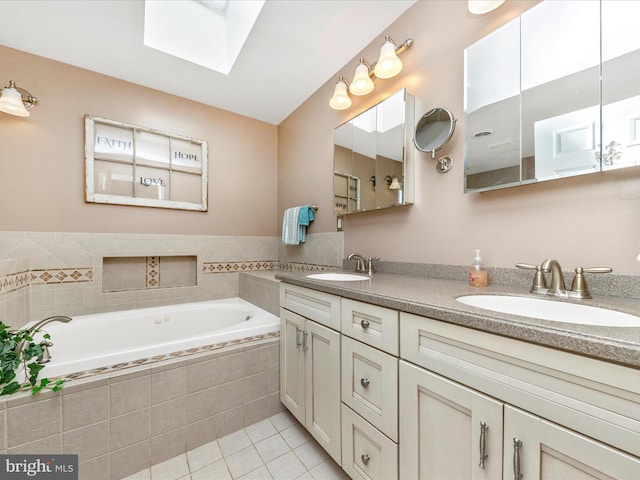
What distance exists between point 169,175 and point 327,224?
152cm

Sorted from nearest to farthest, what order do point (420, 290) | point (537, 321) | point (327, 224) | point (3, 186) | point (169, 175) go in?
point (537, 321), point (420, 290), point (3, 186), point (327, 224), point (169, 175)

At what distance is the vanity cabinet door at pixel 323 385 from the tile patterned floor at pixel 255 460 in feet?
0.52

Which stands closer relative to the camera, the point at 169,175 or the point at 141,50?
the point at 141,50

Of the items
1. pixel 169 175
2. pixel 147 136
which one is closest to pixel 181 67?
pixel 147 136

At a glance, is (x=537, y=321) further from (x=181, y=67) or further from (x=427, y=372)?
(x=181, y=67)

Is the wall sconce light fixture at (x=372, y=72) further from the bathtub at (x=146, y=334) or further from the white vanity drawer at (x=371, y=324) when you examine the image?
the bathtub at (x=146, y=334)

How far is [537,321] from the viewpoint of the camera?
0.60 metres

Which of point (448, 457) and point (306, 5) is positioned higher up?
point (306, 5)

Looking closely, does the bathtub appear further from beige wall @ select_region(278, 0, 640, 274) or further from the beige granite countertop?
beige wall @ select_region(278, 0, 640, 274)

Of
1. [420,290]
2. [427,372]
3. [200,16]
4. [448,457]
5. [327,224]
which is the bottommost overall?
[448,457]

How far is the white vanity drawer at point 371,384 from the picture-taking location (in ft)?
2.98

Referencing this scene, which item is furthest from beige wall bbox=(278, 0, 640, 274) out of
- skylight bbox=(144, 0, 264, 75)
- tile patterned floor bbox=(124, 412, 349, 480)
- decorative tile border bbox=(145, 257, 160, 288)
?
decorative tile border bbox=(145, 257, 160, 288)

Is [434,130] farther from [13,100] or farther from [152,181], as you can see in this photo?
[13,100]

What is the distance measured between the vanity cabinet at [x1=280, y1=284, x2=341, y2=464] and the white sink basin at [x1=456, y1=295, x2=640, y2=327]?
1.95 feet
